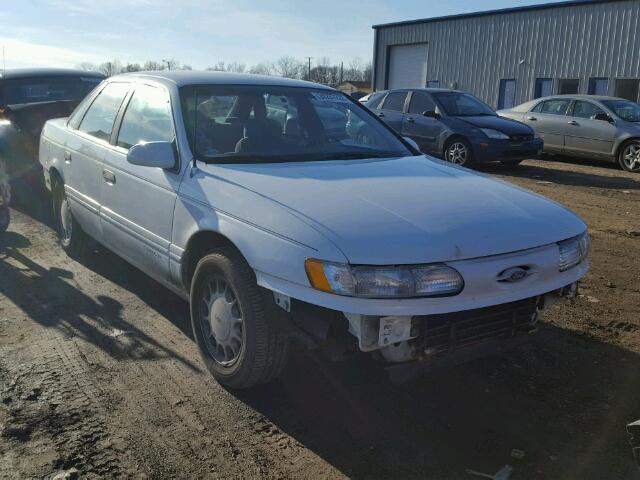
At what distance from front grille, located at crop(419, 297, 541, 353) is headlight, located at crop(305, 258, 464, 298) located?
0.52ft

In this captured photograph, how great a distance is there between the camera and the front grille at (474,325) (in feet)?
8.99

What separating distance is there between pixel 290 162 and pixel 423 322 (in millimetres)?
1479

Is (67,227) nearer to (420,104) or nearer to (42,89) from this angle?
(42,89)

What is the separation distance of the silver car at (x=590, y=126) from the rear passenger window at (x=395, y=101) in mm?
3511

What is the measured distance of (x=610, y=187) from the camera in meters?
10.5

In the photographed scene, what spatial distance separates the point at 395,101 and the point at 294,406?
11.0m

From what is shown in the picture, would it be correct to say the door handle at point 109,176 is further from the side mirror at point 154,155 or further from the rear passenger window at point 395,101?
the rear passenger window at point 395,101

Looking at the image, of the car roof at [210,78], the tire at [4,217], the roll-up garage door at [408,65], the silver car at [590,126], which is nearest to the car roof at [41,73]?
the tire at [4,217]

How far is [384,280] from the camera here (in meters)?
2.61

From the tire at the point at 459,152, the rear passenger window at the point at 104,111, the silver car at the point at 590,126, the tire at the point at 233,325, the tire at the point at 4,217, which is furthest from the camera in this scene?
the silver car at the point at 590,126

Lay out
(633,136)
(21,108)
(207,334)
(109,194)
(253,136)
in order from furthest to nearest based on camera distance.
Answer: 1. (633,136)
2. (21,108)
3. (109,194)
4. (253,136)
5. (207,334)

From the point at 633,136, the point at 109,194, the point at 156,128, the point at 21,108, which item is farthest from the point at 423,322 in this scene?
the point at 633,136

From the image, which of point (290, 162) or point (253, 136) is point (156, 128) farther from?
point (290, 162)

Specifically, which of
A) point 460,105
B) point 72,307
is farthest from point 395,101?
point 72,307
